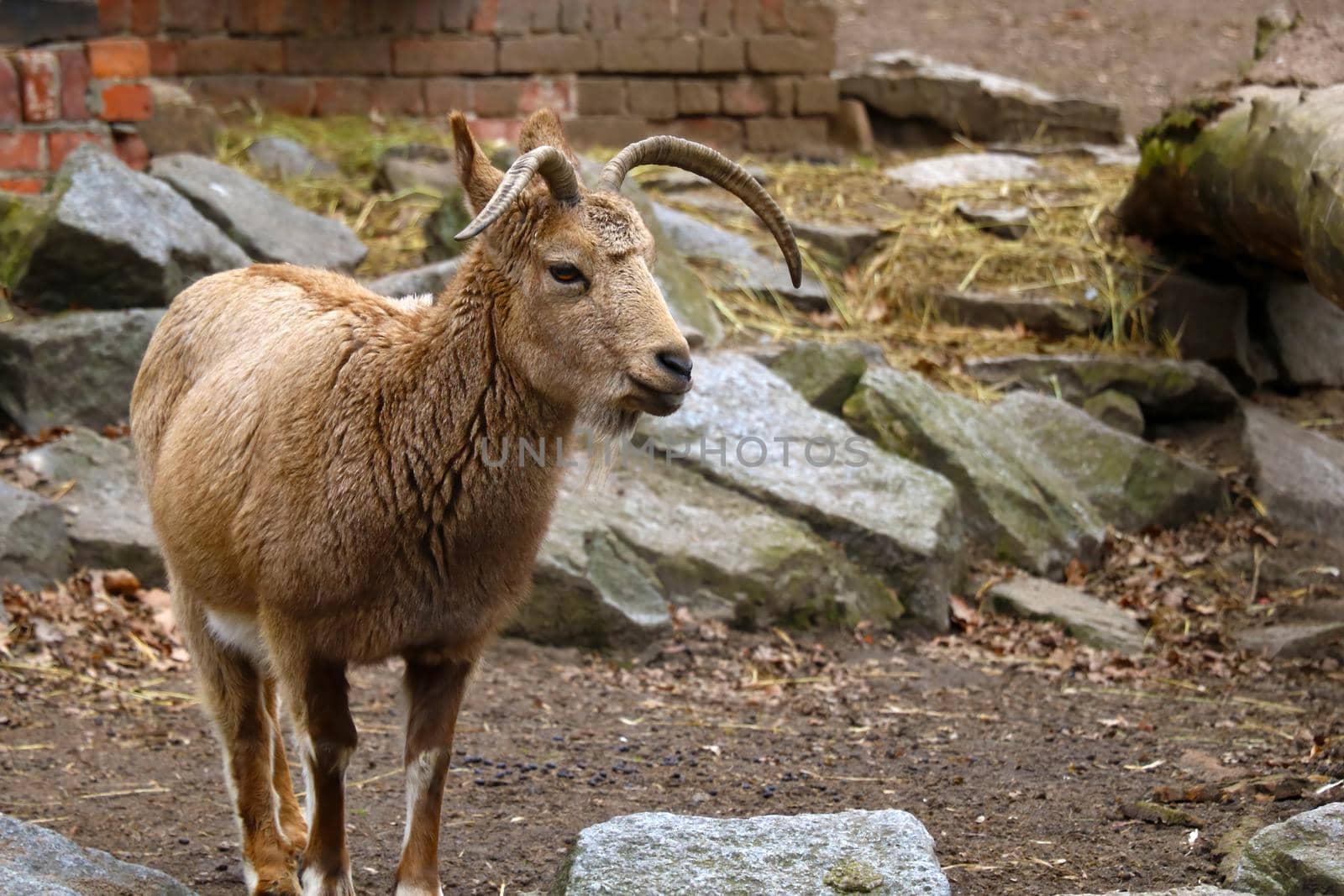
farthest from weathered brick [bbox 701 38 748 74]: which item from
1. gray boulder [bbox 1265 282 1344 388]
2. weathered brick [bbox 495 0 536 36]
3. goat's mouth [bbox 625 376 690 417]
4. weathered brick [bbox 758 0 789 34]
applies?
goat's mouth [bbox 625 376 690 417]

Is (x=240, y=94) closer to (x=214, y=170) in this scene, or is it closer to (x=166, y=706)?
(x=214, y=170)

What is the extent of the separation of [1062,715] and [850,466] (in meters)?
1.85

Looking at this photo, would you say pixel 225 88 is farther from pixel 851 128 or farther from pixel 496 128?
pixel 851 128

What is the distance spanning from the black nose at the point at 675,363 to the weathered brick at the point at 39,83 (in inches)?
204

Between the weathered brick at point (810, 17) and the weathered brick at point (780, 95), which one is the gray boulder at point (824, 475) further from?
the weathered brick at point (810, 17)

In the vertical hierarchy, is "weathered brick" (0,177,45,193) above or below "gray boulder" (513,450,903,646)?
above

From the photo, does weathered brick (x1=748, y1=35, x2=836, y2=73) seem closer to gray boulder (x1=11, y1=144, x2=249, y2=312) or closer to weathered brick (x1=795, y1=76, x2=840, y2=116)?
weathered brick (x1=795, y1=76, x2=840, y2=116)

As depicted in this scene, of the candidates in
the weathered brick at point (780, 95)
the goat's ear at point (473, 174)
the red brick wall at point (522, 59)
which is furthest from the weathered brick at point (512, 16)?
the goat's ear at point (473, 174)

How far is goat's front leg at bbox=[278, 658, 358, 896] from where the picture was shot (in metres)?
3.98

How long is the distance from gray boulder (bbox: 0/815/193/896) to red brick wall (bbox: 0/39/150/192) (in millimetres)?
5038

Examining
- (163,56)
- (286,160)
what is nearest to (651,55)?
(286,160)

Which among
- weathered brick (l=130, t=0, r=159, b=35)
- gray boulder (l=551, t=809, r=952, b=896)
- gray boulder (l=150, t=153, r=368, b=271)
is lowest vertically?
gray boulder (l=551, t=809, r=952, b=896)

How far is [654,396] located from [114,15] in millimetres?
7186

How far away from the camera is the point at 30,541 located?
622 centimetres
